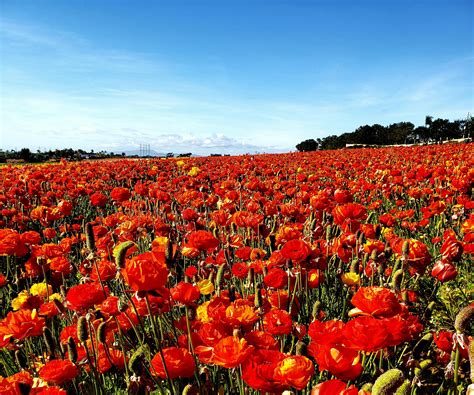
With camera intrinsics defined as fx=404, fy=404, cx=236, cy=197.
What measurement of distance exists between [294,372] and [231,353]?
23cm

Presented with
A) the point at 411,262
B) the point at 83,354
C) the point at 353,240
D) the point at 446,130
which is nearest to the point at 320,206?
the point at 353,240

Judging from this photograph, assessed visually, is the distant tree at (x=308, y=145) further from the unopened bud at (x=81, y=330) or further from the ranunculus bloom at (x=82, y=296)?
the unopened bud at (x=81, y=330)

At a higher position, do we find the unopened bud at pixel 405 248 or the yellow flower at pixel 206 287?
the unopened bud at pixel 405 248

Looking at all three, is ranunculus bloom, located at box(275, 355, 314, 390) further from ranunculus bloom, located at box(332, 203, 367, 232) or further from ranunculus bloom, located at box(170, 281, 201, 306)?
ranunculus bloom, located at box(332, 203, 367, 232)

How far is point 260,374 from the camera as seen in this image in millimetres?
1341

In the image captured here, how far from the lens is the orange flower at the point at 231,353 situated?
1369 mm

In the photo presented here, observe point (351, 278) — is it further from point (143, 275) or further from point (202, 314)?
point (143, 275)

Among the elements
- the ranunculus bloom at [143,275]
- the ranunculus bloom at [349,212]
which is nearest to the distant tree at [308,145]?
the ranunculus bloom at [349,212]

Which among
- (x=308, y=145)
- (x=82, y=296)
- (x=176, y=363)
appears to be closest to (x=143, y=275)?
(x=176, y=363)

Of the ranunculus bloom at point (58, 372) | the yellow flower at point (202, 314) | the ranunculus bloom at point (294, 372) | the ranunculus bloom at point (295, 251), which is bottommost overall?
the ranunculus bloom at point (58, 372)

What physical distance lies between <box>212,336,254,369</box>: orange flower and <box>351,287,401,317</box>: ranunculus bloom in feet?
1.65

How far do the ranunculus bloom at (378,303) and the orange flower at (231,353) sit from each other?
50cm

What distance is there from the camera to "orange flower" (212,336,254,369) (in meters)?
1.37

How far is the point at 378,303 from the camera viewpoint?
1573 millimetres
